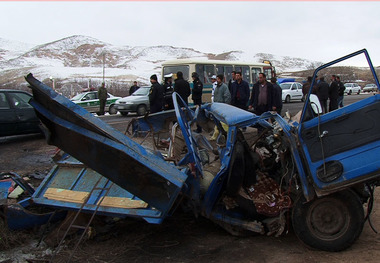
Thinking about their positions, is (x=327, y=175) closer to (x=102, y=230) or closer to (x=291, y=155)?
(x=291, y=155)

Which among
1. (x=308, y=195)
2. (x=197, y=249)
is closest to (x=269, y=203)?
(x=308, y=195)

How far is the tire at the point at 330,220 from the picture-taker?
341 cm

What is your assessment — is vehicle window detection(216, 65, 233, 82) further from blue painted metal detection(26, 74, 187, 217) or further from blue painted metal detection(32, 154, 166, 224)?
blue painted metal detection(26, 74, 187, 217)

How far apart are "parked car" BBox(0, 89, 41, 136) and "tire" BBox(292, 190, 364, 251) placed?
763cm

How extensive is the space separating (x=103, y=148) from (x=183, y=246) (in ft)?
4.90

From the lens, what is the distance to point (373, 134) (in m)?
3.26

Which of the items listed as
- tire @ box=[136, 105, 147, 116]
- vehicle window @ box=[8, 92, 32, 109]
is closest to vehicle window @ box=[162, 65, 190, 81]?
tire @ box=[136, 105, 147, 116]

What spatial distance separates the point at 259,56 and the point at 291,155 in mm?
123252

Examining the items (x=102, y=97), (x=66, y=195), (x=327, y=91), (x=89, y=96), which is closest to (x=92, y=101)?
(x=89, y=96)

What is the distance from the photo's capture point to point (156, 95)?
9148 mm

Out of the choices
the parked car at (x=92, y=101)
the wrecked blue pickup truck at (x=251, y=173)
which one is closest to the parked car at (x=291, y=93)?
the parked car at (x=92, y=101)

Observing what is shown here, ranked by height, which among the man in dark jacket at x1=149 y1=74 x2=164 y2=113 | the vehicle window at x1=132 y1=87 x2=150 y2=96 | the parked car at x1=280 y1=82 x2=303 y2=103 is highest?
the man in dark jacket at x1=149 y1=74 x2=164 y2=113

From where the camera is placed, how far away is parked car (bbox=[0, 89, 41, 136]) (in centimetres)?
879

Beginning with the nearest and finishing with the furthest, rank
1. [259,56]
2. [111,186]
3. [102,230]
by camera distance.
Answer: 1. [111,186]
2. [102,230]
3. [259,56]
